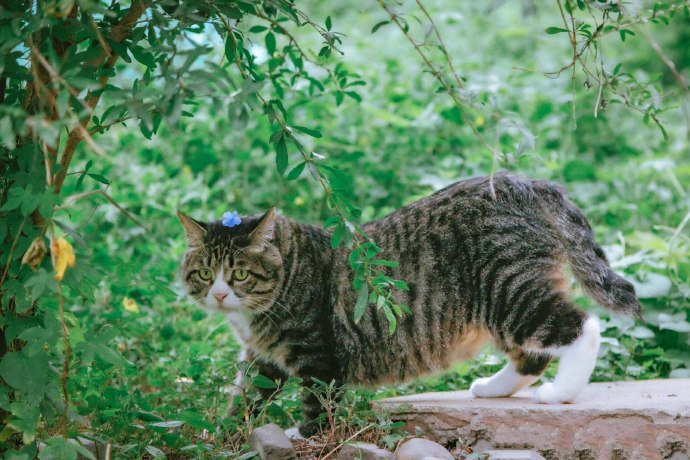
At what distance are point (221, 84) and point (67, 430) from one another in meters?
1.22

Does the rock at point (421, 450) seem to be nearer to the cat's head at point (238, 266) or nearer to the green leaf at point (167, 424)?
the green leaf at point (167, 424)

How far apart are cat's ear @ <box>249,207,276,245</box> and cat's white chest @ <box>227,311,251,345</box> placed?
306 mm

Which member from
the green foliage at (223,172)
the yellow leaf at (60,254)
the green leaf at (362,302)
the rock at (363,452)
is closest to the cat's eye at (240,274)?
the green foliage at (223,172)

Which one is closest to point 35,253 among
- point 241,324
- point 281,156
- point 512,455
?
point 281,156

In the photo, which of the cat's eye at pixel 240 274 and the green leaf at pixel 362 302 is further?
the cat's eye at pixel 240 274

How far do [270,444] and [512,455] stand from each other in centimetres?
78

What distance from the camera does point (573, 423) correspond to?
270cm

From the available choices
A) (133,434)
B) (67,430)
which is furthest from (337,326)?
(67,430)

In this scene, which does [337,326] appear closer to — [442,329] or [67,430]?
[442,329]

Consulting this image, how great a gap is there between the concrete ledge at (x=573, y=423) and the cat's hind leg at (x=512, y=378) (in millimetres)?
112

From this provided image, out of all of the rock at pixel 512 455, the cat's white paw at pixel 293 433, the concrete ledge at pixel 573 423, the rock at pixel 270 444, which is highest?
the concrete ledge at pixel 573 423

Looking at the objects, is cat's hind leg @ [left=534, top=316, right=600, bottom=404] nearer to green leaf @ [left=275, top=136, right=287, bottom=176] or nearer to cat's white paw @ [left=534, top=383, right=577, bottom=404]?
cat's white paw @ [left=534, top=383, right=577, bottom=404]

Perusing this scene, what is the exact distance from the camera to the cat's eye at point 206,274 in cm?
321

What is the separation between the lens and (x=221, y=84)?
1.73 meters
